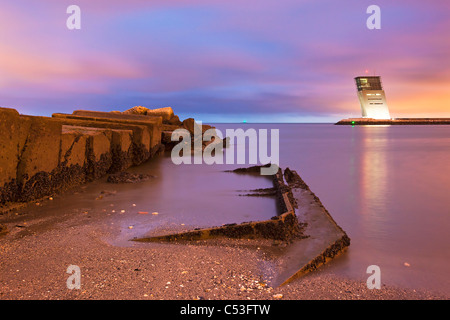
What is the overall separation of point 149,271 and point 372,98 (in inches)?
4022

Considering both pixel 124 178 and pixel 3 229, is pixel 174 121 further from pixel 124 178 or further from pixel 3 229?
pixel 3 229

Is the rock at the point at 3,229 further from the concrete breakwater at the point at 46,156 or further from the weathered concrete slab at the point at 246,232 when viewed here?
the weathered concrete slab at the point at 246,232

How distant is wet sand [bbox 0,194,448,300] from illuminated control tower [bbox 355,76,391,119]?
325ft

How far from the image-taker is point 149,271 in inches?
92.4

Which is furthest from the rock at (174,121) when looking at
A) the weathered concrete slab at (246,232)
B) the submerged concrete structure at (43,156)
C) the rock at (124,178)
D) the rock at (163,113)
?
the weathered concrete slab at (246,232)

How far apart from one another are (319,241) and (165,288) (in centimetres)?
150

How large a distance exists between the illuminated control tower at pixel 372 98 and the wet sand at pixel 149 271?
3905 inches

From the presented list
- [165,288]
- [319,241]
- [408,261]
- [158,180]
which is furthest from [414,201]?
[165,288]

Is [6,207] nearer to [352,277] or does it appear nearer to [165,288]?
[165,288]

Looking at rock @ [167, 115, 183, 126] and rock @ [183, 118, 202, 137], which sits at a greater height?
rock @ [167, 115, 183, 126]

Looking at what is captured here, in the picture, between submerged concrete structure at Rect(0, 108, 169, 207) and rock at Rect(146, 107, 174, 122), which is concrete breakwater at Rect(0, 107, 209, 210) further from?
rock at Rect(146, 107, 174, 122)

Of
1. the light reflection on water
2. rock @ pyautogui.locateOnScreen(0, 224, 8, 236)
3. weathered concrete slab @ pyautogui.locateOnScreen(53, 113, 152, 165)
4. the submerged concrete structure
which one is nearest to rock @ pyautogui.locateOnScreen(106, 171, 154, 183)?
the submerged concrete structure

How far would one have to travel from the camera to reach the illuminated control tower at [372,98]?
9231cm

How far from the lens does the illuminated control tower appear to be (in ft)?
303
